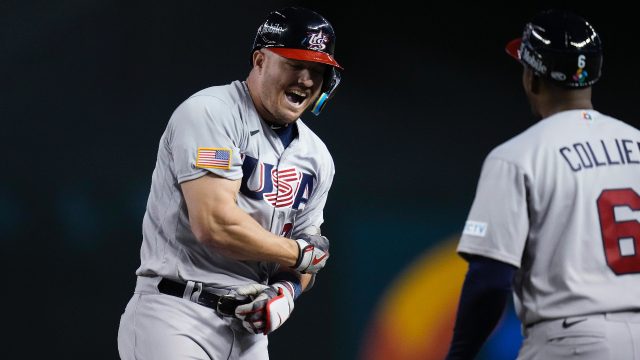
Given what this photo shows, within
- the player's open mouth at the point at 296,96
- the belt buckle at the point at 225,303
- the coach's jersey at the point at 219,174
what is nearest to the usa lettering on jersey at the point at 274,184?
the coach's jersey at the point at 219,174

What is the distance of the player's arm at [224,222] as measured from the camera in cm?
240

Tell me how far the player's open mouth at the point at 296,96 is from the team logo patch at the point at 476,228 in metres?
1.03

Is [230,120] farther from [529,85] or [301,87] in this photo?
[529,85]

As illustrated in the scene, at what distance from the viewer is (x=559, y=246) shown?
1.80 metres

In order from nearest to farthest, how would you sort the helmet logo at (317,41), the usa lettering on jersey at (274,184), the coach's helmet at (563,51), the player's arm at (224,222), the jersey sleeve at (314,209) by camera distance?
the coach's helmet at (563,51) → the player's arm at (224,222) → the usa lettering on jersey at (274,184) → the helmet logo at (317,41) → the jersey sleeve at (314,209)

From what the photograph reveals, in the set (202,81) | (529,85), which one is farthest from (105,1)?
(529,85)

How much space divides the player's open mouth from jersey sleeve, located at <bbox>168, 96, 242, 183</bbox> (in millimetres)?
237

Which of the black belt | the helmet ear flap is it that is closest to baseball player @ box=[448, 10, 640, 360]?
the black belt

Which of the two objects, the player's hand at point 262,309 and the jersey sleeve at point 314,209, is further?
the jersey sleeve at point 314,209

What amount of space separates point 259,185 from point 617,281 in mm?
1178

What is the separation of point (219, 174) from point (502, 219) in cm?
94

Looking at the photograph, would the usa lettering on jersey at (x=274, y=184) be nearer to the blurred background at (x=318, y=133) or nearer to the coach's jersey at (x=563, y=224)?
the coach's jersey at (x=563, y=224)

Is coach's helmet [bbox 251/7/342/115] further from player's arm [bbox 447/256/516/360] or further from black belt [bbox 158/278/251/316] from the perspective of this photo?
player's arm [bbox 447/256/516/360]

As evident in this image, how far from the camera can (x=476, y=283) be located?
70.8 inches
